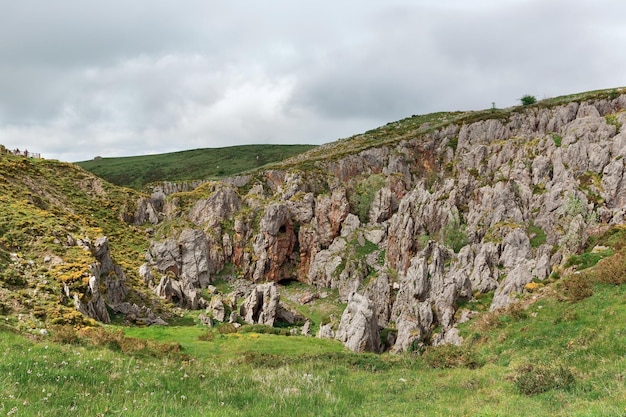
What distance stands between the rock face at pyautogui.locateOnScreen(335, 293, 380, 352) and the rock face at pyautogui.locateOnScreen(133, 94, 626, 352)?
0.20m

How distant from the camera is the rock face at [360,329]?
4478cm

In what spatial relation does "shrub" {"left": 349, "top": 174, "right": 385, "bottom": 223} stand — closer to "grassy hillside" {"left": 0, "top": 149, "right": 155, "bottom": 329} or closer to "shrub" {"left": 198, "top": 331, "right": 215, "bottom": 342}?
"grassy hillside" {"left": 0, "top": 149, "right": 155, "bottom": 329}

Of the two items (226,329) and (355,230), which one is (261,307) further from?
(355,230)

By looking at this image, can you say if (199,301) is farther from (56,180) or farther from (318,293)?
(56,180)

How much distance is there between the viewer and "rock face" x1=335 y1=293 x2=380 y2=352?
44.8 m

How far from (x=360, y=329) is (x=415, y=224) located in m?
39.3

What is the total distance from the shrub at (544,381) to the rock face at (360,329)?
2887 cm

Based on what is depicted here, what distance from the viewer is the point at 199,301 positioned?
6169cm

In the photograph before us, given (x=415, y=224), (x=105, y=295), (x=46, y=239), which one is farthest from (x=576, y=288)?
(x=46, y=239)

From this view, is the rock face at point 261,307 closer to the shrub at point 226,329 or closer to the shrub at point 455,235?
the shrub at point 226,329

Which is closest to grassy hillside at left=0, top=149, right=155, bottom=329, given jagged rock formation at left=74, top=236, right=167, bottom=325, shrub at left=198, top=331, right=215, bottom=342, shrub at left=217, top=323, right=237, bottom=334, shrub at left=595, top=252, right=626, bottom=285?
jagged rock formation at left=74, top=236, right=167, bottom=325

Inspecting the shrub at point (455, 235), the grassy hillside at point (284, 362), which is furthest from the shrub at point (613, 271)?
the shrub at point (455, 235)

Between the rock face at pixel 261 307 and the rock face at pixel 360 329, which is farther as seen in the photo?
the rock face at pixel 261 307

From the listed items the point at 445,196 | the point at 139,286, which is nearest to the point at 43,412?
the point at 139,286
